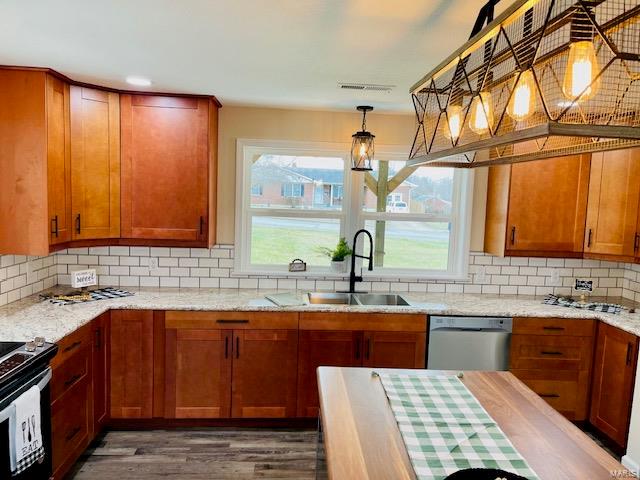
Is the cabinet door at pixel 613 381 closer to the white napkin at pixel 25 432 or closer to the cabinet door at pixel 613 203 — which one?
the cabinet door at pixel 613 203

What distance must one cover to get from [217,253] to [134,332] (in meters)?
0.90

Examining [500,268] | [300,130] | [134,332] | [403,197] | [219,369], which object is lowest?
[219,369]

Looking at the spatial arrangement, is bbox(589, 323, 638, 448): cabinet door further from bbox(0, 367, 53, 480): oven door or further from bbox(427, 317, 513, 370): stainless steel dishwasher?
bbox(0, 367, 53, 480): oven door

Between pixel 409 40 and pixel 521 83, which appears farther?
pixel 409 40

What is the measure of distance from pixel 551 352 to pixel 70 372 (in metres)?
3.10

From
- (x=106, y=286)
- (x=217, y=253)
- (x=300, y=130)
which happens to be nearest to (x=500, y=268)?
(x=300, y=130)

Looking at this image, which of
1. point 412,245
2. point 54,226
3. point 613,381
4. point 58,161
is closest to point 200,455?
point 54,226

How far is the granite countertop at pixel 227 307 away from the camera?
2582 mm

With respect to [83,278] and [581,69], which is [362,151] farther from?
[581,69]

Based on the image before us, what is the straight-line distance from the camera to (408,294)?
3738mm

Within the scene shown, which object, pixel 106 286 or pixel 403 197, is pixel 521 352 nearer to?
pixel 403 197

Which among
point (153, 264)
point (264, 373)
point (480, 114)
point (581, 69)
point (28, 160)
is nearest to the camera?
point (581, 69)

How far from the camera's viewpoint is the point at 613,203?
334cm

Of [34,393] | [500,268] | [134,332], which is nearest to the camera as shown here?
[34,393]
